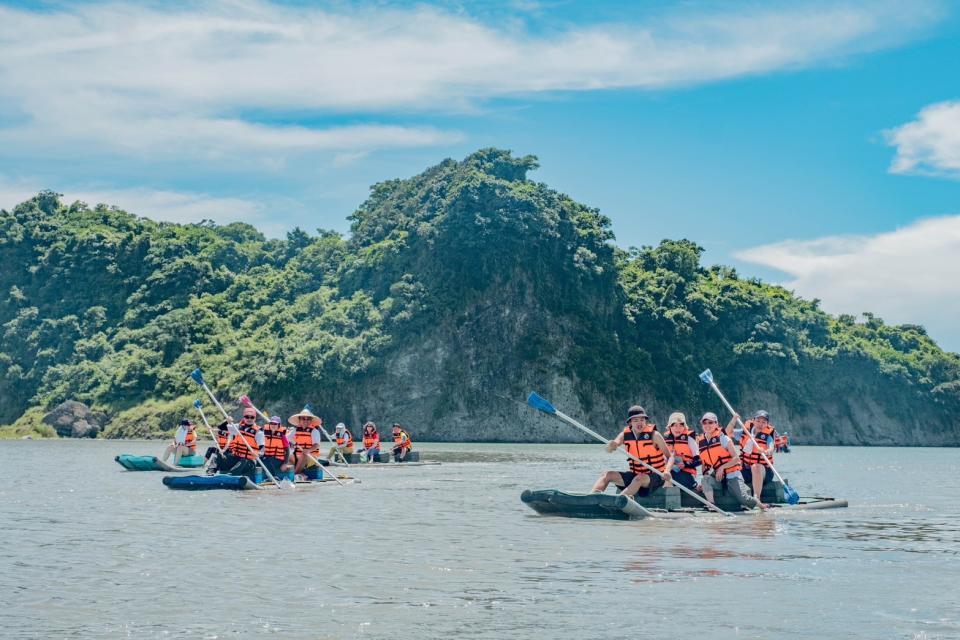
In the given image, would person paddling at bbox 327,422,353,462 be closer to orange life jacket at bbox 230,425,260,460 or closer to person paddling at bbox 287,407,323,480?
person paddling at bbox 287,407,323,480

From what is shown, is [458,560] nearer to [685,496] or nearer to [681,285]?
[685,496]

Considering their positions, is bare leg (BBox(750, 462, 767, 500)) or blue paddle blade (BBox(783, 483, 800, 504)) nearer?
bare leg (BBox(750, 462, 767, 500))

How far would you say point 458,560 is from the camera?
51.2 feet

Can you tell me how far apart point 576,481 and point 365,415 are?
56.4m

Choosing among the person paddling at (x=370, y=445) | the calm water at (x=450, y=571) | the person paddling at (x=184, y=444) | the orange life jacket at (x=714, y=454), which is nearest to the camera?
the calm water at (x=450, y=571)

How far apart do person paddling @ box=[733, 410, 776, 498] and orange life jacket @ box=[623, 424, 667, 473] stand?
2.64 metres

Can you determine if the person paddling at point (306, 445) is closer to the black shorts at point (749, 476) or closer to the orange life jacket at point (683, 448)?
the orange life jacket at point (683, 448)

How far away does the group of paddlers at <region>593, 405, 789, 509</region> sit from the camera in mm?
20286

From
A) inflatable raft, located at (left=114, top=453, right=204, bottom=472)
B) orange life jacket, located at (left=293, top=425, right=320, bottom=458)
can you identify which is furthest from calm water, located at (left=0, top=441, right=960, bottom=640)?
inflatable raft, located at (left=114, top=453, right=204, bottom=472)

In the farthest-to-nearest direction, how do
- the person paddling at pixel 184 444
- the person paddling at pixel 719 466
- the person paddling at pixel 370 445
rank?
1. the person paddling at pixel 370 445
2. the person paddling at pixel 184 444
3. the person paddling at pixel 719 466

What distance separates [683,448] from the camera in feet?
69.8

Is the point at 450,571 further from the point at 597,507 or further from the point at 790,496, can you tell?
the point at 790,496

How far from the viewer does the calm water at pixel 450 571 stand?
11023 mm

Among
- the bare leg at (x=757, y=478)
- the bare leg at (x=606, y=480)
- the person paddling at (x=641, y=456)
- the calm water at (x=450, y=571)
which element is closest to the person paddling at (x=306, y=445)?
the calm water at (x=450, y=571)
